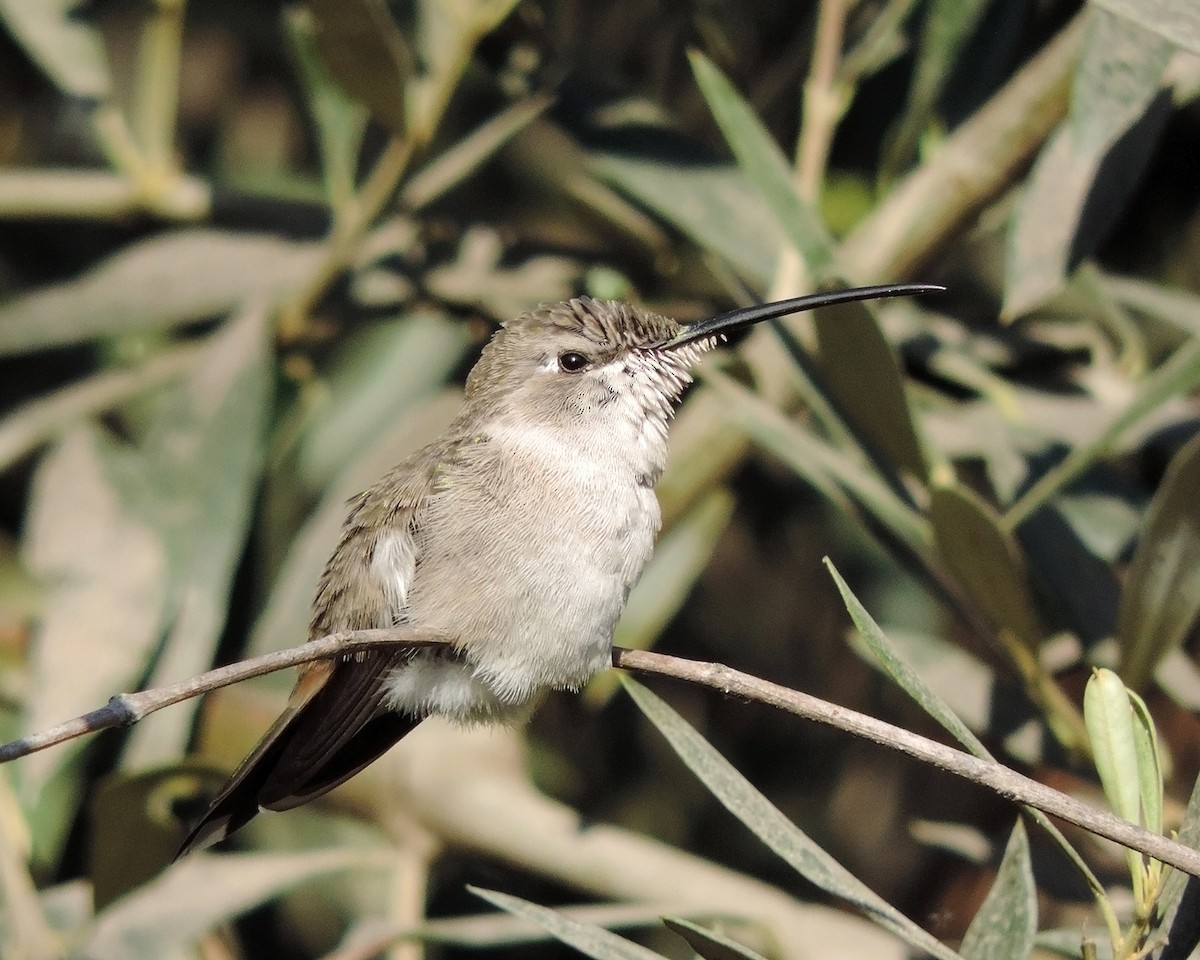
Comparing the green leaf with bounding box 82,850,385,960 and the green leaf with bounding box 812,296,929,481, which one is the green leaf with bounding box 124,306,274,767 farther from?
the green leaf with bounding box 812,296,929,481

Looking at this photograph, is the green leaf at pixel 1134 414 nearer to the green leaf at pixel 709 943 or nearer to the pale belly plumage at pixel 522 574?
the pale belly plumage at pixel 522 574

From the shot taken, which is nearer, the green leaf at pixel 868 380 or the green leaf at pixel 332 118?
the green leaf at pixel 868 380

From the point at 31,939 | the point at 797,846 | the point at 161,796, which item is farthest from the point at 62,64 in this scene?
the point at 797,846

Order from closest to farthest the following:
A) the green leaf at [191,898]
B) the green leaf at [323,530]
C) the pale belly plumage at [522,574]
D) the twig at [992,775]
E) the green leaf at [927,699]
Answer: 1. the twig at [992,775]
2. the green leaf at [927,699]
3. the pale belly plumage at [522,574]
4. the green leaf at [191,898]
5. the green leaf at [323,530]

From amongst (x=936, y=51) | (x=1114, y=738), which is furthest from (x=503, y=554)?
(x=936, y=51)

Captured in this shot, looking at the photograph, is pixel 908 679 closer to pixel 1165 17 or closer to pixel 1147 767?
pixel 1147 767

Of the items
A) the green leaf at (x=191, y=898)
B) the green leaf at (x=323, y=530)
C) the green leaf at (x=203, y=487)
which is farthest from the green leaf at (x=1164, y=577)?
the green leaf at (x=203, y=487)

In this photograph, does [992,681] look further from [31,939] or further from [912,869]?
[31,939]
